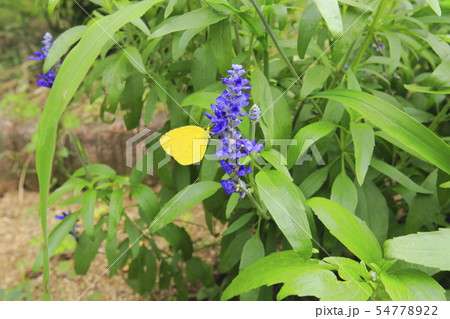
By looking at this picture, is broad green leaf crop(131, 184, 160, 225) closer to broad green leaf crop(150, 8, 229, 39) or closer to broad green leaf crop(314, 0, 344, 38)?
broad green leaf crop(150, 8, 229, 39)

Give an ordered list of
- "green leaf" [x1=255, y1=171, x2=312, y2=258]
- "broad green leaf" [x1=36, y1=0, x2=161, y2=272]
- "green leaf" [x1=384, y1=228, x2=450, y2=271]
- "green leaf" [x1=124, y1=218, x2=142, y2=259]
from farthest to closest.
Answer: "green leaf" [x1=124, y1=218, x2=142, y2=259]
"green leaf" [x1=255, y1=171, x2=312, y2=258]
"green leaf" [x1=384, y1=228, x2=450, y2=271]
"broad green leaf" [x1=36, y1=0, x2=161, y2=272]

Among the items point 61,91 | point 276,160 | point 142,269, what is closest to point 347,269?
point 276,160

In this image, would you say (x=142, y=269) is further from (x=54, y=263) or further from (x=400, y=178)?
(x=400, y=178)

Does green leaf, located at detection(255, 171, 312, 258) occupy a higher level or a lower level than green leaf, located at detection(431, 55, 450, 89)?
lower

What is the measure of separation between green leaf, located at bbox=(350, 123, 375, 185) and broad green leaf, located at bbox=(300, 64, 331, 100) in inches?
6.4

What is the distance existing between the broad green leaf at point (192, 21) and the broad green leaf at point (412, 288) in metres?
0.72

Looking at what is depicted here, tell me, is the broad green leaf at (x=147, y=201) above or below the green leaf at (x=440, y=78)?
below

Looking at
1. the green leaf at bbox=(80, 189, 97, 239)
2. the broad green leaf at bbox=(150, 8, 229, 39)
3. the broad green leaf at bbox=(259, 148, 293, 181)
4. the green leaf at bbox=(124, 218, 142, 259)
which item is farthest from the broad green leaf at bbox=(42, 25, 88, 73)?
the green leaf at bbox=(124, 218, 142, 259)

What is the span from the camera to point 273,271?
914 millimetres

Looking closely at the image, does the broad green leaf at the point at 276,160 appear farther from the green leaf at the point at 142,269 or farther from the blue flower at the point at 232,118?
the green leaf at the point at 142,269

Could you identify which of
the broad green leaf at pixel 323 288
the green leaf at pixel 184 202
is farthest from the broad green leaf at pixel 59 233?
the broad green leaf at pixel 323 288

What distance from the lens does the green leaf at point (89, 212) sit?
1.30 metres

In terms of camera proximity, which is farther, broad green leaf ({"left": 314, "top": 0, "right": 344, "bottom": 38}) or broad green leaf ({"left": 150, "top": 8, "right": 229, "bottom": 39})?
broad green leaf ({"left": 150, "top": 8, "right": 229, "bottom": 39})

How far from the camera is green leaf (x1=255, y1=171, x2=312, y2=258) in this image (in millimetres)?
913
